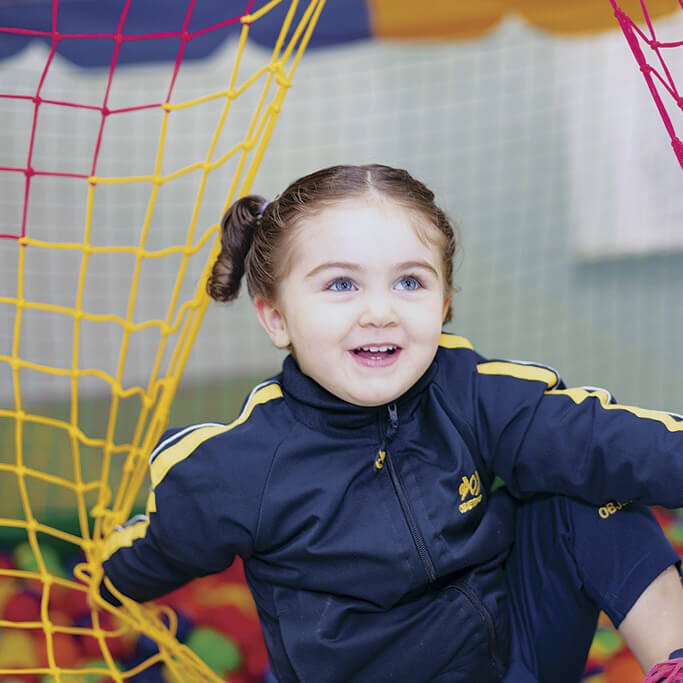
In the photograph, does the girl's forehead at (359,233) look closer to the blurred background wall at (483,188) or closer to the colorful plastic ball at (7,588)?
the colorful plastic ball at (7,588)

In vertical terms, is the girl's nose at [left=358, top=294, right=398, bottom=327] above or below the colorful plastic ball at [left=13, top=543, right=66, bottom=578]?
above

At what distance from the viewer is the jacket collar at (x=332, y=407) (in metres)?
0.77

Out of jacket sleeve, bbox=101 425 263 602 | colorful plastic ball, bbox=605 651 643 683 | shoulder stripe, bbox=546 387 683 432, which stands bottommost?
colorful plastic ball, bbox=605 651 643 683

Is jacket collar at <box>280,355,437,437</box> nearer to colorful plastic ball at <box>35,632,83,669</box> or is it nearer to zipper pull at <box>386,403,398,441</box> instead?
zipper pull at <box>386,403,398,441</box>

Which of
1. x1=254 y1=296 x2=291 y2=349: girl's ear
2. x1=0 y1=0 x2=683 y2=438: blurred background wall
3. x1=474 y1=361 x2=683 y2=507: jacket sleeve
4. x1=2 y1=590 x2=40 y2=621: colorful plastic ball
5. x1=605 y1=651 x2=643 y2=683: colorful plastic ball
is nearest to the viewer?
x1=474 y1=361 x2=683 y2=507: jacket sleeve

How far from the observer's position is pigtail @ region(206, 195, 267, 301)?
0.86 m

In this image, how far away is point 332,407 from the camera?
0.76 metres

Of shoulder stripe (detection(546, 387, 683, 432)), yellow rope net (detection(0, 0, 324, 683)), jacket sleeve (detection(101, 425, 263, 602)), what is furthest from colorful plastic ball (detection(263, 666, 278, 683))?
shoulder stripe (detection(546, 387, 683, 432))

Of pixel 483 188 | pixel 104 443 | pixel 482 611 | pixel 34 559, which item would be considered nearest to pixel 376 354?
pixel 482 611

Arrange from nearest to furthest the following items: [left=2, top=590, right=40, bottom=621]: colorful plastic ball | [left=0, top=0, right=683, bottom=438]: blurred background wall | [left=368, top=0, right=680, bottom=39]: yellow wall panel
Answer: [left=2, top=590, right=40, bottom=621]: colorful plastic ball → [left=368, top=0, right=680, bottom=39]: yellow wall panel → [left=0, top=0, right=683, bottom=438]: blurred background wall

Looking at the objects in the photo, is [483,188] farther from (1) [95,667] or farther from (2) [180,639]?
(1) [95,667]

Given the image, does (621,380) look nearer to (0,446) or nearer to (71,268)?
(71,268)

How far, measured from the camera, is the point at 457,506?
0.77 meters

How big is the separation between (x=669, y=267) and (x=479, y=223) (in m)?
0.45
